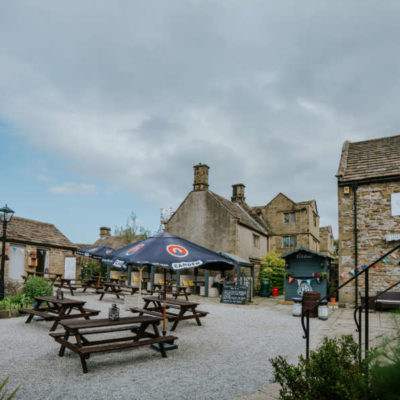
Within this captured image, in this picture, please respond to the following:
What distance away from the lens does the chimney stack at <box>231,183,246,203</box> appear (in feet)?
108

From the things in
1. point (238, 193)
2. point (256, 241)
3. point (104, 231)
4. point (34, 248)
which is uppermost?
point (238, 193)

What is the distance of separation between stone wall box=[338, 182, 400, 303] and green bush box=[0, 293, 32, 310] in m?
12.8

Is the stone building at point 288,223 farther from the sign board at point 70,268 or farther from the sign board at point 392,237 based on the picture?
the sign board at point 70,268

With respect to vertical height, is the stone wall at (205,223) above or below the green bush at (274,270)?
above

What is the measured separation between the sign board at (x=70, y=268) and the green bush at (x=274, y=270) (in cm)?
1366

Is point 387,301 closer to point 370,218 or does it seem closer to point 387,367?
point 370,218

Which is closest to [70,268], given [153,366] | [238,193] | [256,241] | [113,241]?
[113,241]

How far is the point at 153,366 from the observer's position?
603 cm

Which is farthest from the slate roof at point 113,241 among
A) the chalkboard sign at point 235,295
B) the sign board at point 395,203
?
the sign board at point 395,203

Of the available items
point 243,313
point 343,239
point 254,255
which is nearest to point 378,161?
point 343,239

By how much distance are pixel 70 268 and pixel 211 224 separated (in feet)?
35.4

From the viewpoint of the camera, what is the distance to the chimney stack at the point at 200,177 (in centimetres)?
2678

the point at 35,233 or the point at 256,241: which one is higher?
the point at 256,241

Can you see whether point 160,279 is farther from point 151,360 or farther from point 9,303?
point 151,360
